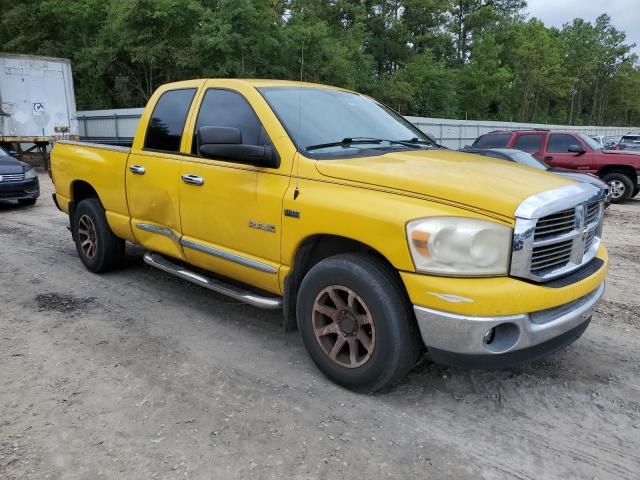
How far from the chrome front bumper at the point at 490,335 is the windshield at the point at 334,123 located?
4.41 feet

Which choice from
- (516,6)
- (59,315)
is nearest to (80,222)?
(59,315)

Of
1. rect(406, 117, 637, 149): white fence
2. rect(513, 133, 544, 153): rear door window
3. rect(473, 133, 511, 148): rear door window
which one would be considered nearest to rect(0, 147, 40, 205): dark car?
rect(473, 133, 511, 148): rear door window

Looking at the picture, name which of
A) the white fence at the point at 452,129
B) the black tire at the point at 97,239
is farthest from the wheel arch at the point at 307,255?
the white fence at the point at 452,129

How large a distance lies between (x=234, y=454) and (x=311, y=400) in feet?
2.17

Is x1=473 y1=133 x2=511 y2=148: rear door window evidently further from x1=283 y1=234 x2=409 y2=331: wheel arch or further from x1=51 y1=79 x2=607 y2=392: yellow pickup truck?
x1=283 y1=234 x2=409 y2=331: wheel arch

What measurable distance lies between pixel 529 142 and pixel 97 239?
10846mm

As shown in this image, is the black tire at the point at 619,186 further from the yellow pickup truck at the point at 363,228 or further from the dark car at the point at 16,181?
the dark car at the point at 16,181

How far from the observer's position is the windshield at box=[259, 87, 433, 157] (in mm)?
3636

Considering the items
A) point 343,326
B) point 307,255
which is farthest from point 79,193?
point 343,326

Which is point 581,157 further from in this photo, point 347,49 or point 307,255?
point 347,49

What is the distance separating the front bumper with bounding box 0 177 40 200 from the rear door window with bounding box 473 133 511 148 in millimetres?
9995

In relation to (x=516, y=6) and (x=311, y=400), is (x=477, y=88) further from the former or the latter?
(x=311, y=400)

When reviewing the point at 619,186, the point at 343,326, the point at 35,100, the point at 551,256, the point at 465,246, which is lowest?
the point at 619,186

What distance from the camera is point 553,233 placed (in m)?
2.89
